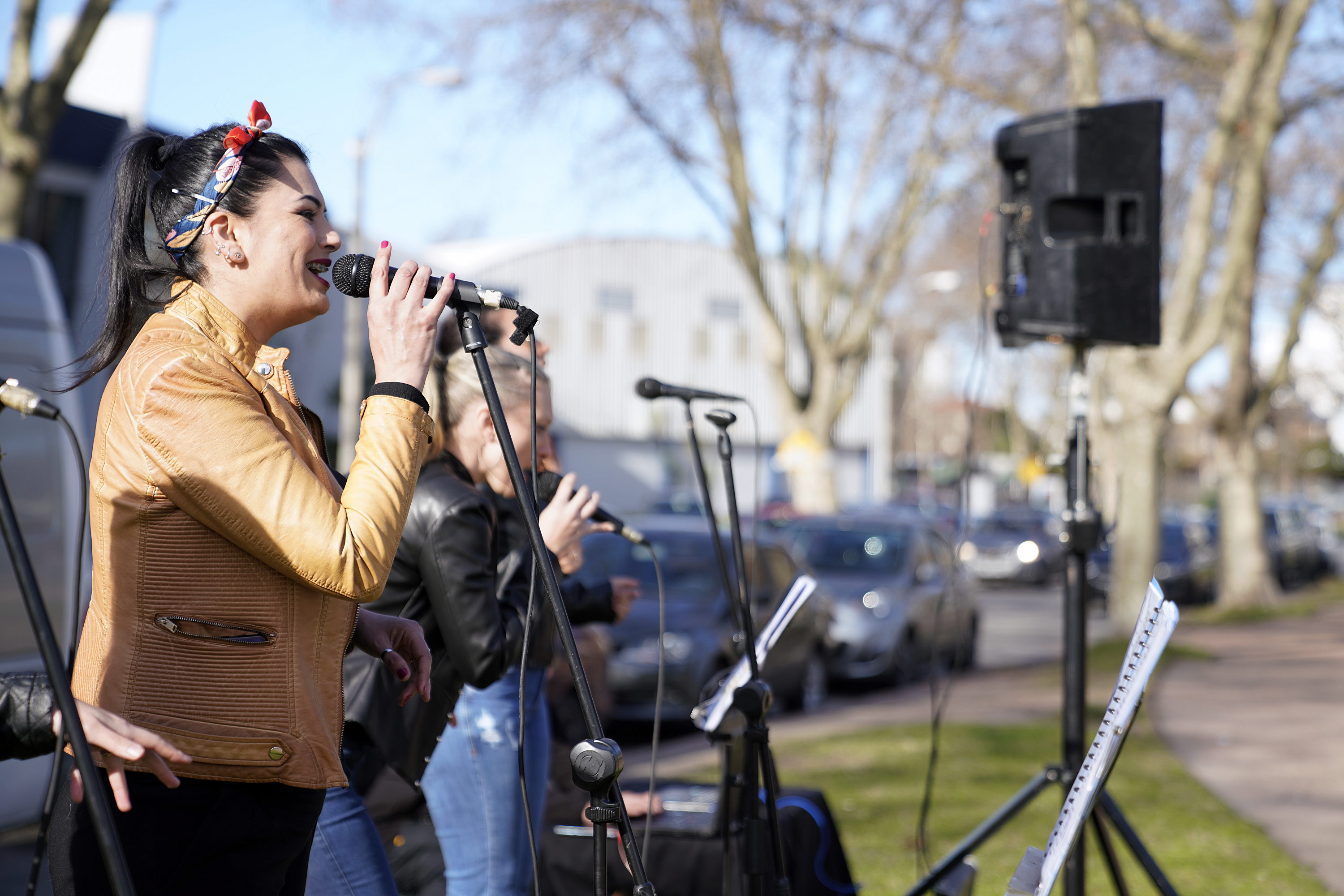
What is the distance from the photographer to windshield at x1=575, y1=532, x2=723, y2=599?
9000mm

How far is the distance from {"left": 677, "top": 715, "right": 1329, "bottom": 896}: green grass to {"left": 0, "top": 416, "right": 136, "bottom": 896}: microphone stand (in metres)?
3.94

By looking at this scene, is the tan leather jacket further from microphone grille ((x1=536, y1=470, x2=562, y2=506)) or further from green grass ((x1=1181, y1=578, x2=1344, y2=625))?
green grass ((x1=1181, y1=578, x2=1344, y2=625))

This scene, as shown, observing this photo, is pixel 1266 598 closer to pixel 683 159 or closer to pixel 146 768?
pixel 683 159

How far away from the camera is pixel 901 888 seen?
503 centimetres

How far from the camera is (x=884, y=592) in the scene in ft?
37.5

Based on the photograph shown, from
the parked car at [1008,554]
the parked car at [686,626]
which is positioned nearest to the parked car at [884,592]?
the parked car at [686,626]

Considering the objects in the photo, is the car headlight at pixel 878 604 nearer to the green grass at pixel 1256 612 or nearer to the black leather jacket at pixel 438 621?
the green grass at pixel 1256 612

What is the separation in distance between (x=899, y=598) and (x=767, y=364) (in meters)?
10.9

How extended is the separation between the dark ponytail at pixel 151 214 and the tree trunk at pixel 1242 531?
19150mm

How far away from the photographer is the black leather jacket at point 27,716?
1835mm

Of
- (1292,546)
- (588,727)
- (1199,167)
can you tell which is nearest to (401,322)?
(588,727)

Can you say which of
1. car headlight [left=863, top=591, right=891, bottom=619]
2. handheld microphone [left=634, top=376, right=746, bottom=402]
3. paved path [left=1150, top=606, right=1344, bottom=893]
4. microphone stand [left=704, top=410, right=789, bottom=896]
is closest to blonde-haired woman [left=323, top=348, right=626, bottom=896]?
handheld microphone [left=634, top=376, right=746, bottom=402]

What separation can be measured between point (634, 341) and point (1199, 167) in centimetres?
3242

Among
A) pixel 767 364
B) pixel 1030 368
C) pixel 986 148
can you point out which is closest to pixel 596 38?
pixel 986 148
